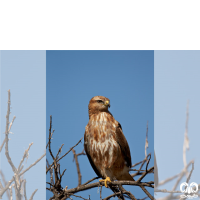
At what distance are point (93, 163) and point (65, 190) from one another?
0.67 m

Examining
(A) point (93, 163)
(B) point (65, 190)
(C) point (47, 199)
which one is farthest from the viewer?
(A) point (93, 163)

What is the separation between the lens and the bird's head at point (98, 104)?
9.48ft

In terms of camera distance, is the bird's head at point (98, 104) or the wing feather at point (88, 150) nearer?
the bird's head at point (98, 104)

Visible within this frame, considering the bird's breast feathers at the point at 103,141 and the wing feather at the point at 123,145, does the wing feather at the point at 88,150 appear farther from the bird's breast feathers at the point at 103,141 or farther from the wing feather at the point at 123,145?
the wing feather at the point at 123,145

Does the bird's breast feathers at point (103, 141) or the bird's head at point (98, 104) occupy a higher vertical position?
the bird's head at point (98, 104)

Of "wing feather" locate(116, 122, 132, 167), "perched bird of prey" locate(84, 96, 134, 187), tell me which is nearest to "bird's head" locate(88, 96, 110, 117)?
"perched bird of prey" locate(84, 96, 134, 187)

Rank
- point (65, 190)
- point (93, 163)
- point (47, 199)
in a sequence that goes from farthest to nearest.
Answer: point (93, 163) < point (47, 199) < point (65, 190)

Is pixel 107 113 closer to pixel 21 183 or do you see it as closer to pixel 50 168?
pixel 50 168

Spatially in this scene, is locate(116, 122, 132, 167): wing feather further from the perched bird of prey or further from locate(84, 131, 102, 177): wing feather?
locate(84, 131, 102, 177): wing feather

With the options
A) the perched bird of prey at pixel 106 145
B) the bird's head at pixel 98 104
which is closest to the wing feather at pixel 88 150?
the perched bird of prey at pixel 106 145

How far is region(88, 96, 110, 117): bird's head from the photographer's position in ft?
9.48
